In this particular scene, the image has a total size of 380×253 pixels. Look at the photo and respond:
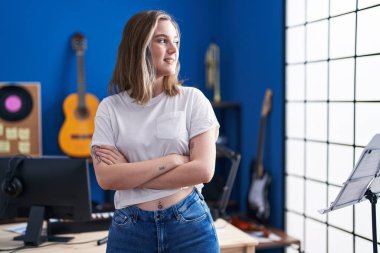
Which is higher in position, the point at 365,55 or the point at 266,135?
the point at 365,55

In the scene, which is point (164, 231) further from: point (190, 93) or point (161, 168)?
point (190, 93)

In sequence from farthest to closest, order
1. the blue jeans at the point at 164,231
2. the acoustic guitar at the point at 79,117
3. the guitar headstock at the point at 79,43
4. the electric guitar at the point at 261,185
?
1. the guitar headstock at the point at 79,43
2. the acoustic guitar at the point at 79,117
3. the electric guitar at the point at 261,185
4. the blue jeans at the point at 164,231

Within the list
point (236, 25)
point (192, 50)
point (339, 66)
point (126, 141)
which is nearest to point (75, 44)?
point (192, 50)

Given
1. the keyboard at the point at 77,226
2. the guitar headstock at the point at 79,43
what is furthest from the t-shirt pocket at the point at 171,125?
the guitar headstock at the point at 79,43

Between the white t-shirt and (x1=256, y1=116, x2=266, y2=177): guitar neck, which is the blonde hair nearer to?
the white t-shirt

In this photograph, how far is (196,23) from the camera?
13.6 feet

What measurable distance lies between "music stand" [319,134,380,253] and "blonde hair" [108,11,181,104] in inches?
27.6

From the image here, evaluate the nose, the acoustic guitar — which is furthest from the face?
the acoustic guitar

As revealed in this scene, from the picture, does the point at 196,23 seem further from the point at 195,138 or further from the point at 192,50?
the point at 195,138

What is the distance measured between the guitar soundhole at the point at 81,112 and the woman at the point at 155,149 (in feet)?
6.80

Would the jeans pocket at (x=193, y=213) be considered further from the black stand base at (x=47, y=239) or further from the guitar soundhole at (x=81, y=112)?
the guitar soundhole at (x=81, y=112)

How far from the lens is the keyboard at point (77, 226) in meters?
2.27

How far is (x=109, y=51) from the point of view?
3924 mm

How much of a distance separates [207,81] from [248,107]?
53 cm
